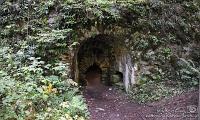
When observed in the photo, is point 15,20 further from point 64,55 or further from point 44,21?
point 64,55

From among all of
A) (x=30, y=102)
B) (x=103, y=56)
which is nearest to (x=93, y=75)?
(x=103, y=56)

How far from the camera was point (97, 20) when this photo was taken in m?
9.70

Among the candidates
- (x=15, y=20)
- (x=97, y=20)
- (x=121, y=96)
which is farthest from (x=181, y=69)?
(x=15, y=20)

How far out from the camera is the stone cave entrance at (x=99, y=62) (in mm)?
10914

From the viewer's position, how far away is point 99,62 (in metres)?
11.7

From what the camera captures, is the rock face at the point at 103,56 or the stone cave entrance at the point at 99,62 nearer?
the rock face at the point at 103,56

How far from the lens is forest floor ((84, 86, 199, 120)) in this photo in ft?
25.7

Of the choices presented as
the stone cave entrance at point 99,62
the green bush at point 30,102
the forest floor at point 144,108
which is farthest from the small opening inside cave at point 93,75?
the green bush at point 30,102

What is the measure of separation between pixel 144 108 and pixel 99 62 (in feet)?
11.5

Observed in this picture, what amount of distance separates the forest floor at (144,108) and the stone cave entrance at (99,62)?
4.44ft

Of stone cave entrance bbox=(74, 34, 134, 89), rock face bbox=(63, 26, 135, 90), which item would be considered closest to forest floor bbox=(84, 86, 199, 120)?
rock face bbox=(63, 26, 135, 90)

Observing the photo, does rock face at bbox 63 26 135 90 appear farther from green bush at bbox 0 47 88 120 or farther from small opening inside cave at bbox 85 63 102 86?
green bush at bbox 0 47 88 120

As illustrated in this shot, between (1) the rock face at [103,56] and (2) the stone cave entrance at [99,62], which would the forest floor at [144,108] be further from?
(2) the stone cave entrance at [99,62]

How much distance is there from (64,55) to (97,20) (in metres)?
1.53
